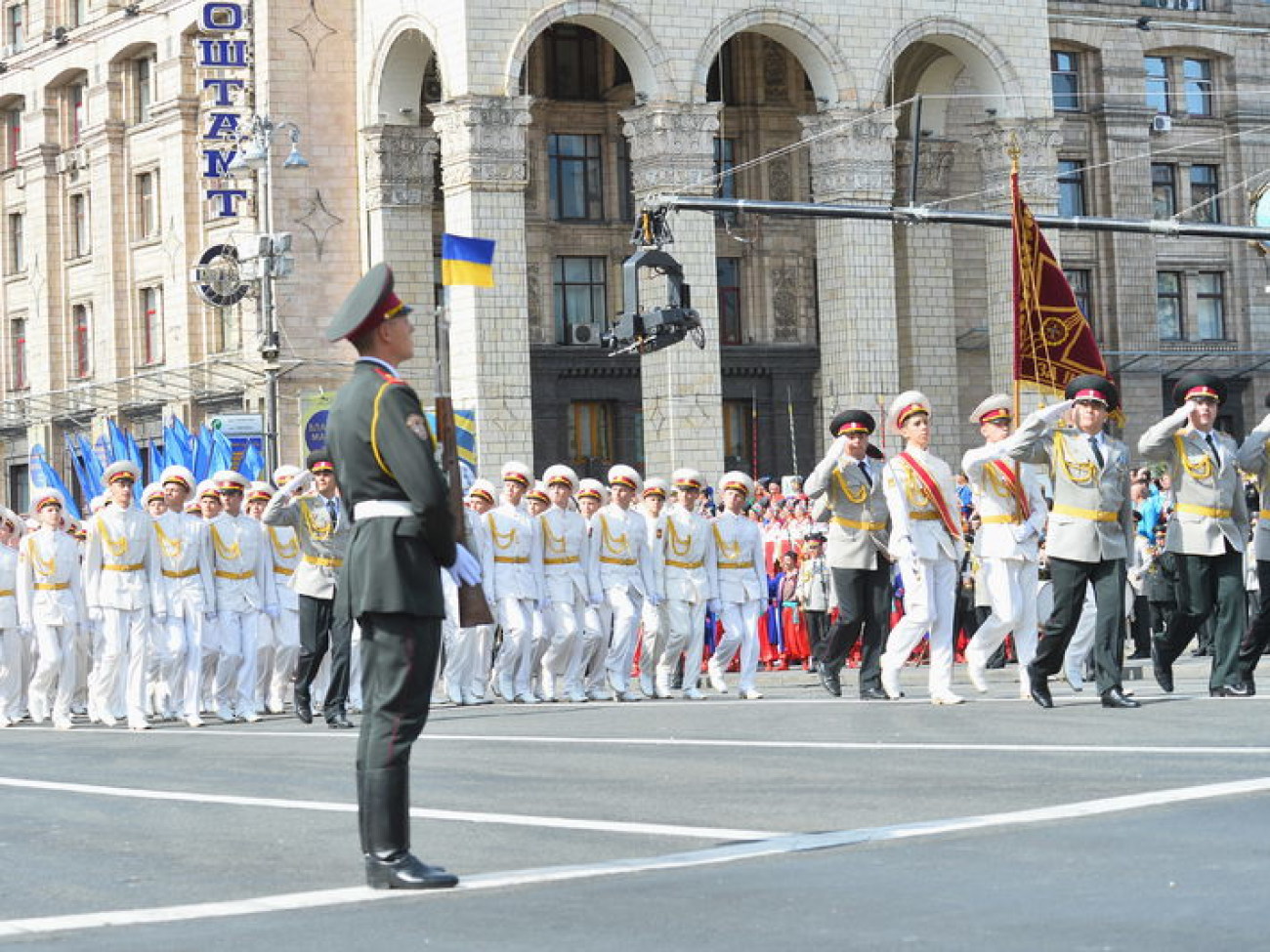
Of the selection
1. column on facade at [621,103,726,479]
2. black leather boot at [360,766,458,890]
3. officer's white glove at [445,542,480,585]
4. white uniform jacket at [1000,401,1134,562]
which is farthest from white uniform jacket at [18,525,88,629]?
column on facade at [621,103,726,479]

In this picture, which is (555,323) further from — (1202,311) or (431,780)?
(431,780)

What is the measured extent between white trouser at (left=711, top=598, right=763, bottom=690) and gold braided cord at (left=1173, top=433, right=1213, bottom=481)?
5885mm

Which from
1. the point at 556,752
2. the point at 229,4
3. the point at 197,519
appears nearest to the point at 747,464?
the point at 229,4

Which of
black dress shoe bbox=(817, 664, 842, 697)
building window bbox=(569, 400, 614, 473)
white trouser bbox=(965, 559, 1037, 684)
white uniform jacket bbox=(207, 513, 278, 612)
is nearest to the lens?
white trouser bbox=(965, 559, 1037, 684)

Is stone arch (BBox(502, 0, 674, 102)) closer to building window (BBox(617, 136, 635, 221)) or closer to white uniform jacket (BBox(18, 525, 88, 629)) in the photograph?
building window (BBox(617, 136, 635, 221))

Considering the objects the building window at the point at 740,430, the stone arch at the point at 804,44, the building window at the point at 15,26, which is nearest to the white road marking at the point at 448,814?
the stone arch at the point at 804,44

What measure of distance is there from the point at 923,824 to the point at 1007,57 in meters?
42.8

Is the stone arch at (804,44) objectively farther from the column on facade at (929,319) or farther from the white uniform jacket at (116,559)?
the white uniform jacket at (116,559)

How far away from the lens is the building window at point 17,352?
61625 millimetres

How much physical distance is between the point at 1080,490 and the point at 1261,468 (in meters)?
1.36

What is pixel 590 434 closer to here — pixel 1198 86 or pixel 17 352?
pixel 17 352

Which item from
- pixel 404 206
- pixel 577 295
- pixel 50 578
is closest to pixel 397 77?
pixel 404 206

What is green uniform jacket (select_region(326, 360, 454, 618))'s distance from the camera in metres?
→ 8.39

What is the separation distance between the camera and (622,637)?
22203 millimetres
